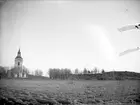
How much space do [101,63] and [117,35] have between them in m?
0.70

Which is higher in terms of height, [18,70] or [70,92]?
[18,70]

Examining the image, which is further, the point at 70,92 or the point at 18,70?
the point at 18,70

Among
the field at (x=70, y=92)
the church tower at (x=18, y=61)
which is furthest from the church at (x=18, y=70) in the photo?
the field at (x=70, y=92)

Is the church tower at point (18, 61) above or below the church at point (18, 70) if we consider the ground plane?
above

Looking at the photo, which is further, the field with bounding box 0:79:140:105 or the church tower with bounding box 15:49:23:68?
the church tower with bounding box 15:49:23:68

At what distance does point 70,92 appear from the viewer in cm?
230

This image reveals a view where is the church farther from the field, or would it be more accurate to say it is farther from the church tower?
the field

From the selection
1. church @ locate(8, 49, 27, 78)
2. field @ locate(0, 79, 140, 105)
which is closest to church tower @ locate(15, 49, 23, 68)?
church @ locate(8, 49, 27, 78)

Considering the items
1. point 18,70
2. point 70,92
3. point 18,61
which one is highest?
point 18,61

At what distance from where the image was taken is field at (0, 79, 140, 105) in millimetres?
2230

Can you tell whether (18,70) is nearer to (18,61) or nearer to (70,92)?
(18,61)

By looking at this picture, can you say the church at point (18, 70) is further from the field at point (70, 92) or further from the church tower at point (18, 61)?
the field at point (70, 92)

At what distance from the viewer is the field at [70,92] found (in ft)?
7.32

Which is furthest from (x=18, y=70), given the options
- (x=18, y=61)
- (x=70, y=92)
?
(x=70, y=92)
